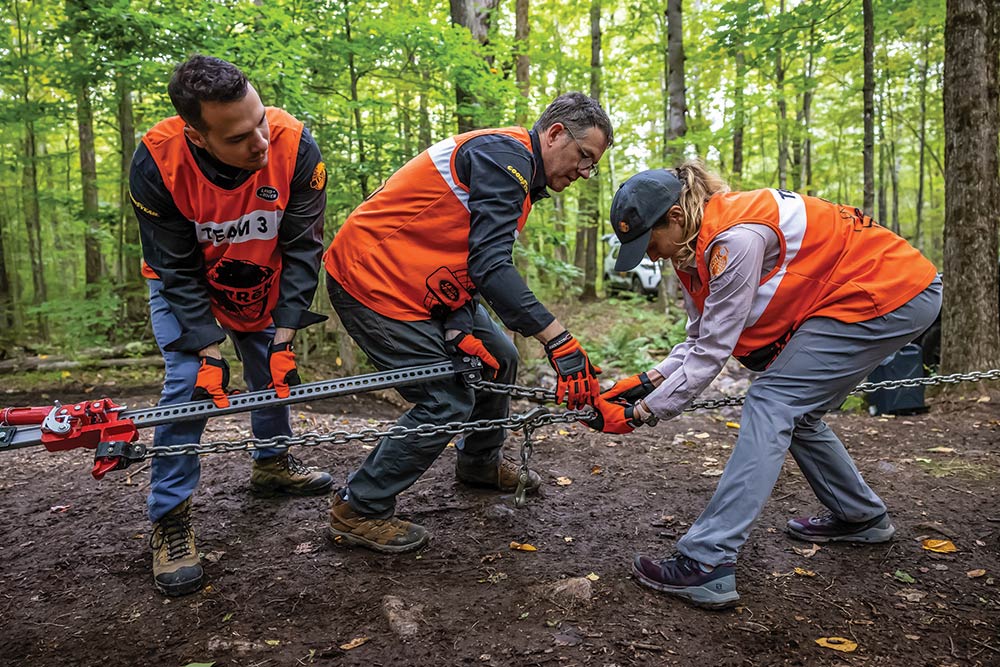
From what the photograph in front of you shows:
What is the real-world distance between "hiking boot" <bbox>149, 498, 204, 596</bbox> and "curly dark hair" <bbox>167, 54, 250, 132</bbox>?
65.1 inches

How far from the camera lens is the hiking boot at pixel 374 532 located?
2842mm

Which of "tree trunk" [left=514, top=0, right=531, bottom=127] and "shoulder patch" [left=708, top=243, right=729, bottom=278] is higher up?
"tree trunk" [left=514, top=0, right=531, bottom=127]

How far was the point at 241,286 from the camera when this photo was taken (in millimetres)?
2928

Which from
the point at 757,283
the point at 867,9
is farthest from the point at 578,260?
the point at 757,283

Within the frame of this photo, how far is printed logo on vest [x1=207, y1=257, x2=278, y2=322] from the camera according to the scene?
2848 millimetres

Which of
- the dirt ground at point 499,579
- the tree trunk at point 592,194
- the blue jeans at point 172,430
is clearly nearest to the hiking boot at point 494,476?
the dirt ground at point 499,579

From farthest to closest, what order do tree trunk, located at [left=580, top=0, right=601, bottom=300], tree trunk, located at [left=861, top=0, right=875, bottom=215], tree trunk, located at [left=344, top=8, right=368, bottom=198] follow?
tree trunk, located at [left=580, top=0, right=601, bottom=300], tree trunk, located at [left=861, top=0, right=875, bottom=215], tree trunk, located at [left=344, top=8, right=368, bottom=198]

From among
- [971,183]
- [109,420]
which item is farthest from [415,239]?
[971,183]

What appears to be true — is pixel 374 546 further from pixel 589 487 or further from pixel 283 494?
pixel 589 487

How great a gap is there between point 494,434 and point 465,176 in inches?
57.3

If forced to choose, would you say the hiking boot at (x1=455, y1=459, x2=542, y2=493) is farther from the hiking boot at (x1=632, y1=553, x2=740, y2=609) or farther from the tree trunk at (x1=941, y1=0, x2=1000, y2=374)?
the tree trunk at (x1=941, y1=0, x2=1000, y2=374)

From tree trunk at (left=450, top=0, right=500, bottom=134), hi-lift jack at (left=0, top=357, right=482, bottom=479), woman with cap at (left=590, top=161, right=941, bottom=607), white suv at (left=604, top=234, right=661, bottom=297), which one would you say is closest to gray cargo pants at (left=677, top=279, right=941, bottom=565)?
woman with cap at (left=590, top=161, right=941, bottom=607)

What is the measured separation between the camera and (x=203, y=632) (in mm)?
2273

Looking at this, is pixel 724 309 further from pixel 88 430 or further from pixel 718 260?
pixel 88 430
